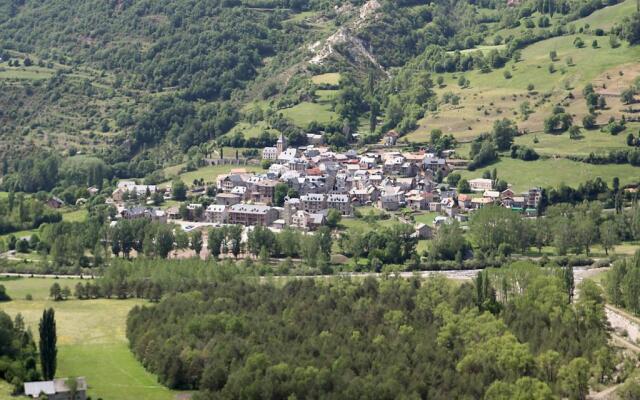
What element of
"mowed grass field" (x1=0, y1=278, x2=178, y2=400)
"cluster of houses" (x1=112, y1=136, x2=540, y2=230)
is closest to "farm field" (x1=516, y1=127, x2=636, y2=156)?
"cluster of houses" (x1=112, y1=136, x2=540, y2=230)

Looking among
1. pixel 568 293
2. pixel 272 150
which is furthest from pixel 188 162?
pixel 568 293

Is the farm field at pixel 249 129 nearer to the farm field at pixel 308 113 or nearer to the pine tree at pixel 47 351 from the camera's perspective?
the farm field at pixel 308 113

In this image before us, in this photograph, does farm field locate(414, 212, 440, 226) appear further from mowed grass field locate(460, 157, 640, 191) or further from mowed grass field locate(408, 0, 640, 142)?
mowed grass field locate(408, 0, 640, 142)

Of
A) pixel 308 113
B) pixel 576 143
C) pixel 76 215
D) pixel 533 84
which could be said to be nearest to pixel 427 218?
pixel 576 143

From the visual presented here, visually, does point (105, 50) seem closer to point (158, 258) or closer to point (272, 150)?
point (272, 150)

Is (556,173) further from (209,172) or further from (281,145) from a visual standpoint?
(209,172)

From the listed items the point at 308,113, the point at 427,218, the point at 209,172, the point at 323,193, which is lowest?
the point at 427,218
